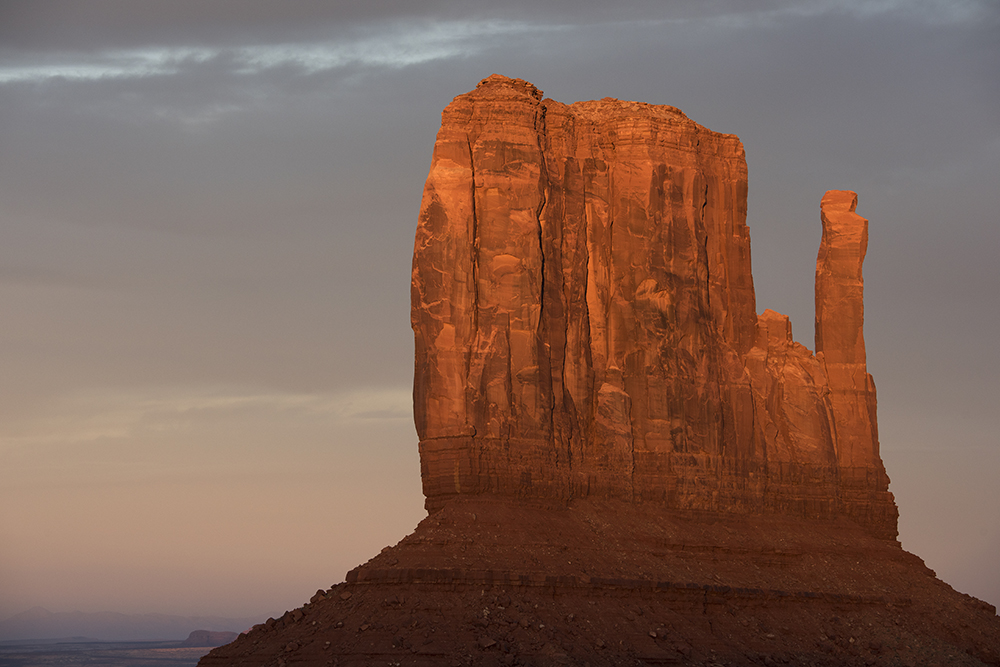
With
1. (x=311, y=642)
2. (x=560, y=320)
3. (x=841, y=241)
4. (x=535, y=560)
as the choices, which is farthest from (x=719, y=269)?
(x=311, y=642)

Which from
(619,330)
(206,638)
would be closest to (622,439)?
(619,330)

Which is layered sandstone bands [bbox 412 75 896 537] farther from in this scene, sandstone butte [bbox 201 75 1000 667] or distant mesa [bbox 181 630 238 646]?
distant mesa [bbox 181 630 238 646]

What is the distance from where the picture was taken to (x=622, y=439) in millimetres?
71875

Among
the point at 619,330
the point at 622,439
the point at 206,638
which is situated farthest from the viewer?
the point at 206,638

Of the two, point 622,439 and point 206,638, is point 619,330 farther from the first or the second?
point 206,638

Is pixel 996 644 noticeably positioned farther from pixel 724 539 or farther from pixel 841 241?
pixel 841 241

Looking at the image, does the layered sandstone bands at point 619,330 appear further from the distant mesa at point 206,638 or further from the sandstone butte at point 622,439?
the distant mesa at point 206,638

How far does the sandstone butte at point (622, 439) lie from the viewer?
59281 mm

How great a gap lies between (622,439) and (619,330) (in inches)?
214

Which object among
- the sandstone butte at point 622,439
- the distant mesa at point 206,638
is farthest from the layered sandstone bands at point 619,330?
the distant mesa at point 206,638

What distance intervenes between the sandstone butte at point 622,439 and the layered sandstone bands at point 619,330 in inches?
4.2

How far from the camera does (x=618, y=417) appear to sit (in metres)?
72.2

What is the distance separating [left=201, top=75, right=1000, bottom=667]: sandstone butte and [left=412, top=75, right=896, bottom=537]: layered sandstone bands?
11cm

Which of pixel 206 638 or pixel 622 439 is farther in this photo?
pixel 206 638
